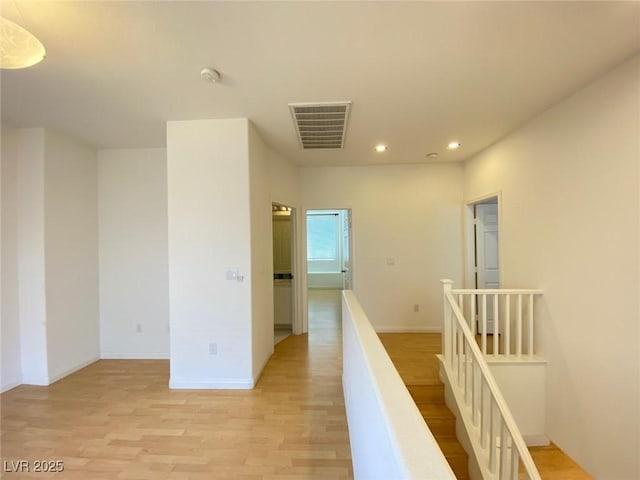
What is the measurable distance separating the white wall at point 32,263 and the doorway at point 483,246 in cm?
552

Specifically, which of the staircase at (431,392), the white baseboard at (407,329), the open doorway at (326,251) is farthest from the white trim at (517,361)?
the open doorway at (326,251)

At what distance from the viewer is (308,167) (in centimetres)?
485

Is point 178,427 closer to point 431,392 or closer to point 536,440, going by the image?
point 431,392

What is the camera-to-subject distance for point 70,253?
3.44m

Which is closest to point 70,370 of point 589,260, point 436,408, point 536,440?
point 436,408

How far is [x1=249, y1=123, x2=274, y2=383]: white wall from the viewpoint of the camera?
309 cm

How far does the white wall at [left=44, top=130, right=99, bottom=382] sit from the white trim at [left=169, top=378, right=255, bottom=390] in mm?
1457

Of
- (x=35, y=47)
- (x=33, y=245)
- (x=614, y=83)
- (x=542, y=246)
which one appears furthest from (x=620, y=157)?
(x=33, y=245)

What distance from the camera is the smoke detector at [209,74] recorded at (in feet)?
6.69

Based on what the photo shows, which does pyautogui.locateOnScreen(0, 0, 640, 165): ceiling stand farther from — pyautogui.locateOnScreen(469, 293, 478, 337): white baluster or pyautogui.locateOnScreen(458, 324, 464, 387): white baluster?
pyautogui.locateOnScreen(458, 324, 464, 387): white baluster

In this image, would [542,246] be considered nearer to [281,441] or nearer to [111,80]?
[281,441]

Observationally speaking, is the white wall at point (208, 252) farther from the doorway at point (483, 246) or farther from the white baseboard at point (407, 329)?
the doorway at point (483, 246)

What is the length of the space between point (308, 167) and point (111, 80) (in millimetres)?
2995

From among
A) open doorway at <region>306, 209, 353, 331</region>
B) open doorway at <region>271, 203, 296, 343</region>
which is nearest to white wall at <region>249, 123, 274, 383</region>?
open doorway at <region>271, 203, 296, 343</region>
